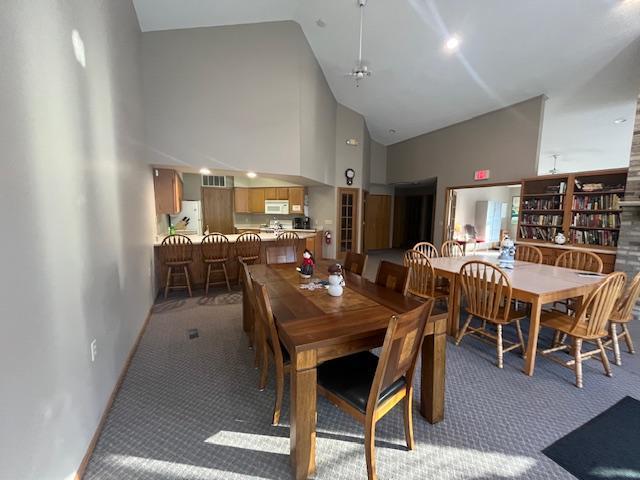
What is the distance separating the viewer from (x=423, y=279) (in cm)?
324

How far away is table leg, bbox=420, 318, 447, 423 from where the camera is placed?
1.71m

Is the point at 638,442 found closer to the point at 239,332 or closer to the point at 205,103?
the point at 239,332

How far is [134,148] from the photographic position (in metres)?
3.12

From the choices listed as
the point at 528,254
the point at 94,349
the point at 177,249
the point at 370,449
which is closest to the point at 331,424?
the point at 370,449

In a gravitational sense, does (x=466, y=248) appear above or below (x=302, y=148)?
below

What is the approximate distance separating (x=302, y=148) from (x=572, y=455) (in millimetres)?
4639

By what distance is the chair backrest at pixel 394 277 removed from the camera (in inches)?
83.4

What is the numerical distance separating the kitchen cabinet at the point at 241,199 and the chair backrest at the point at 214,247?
306cm

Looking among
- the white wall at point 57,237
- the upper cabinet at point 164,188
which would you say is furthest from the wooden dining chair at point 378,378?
the upper cabinet at point 164,188

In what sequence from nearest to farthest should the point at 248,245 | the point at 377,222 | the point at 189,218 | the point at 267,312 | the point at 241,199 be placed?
the point at 267,312 → the point at 248,245 → the point at 189,218 → the point at 241,199 → the point at 377,222

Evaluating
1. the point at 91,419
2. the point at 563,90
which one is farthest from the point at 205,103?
the point at 563,90

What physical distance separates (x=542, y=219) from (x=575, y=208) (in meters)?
0.55

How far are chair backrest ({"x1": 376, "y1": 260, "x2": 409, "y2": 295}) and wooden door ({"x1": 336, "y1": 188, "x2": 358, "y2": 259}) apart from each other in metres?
4.54

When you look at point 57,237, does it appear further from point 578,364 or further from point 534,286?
point 578,364
